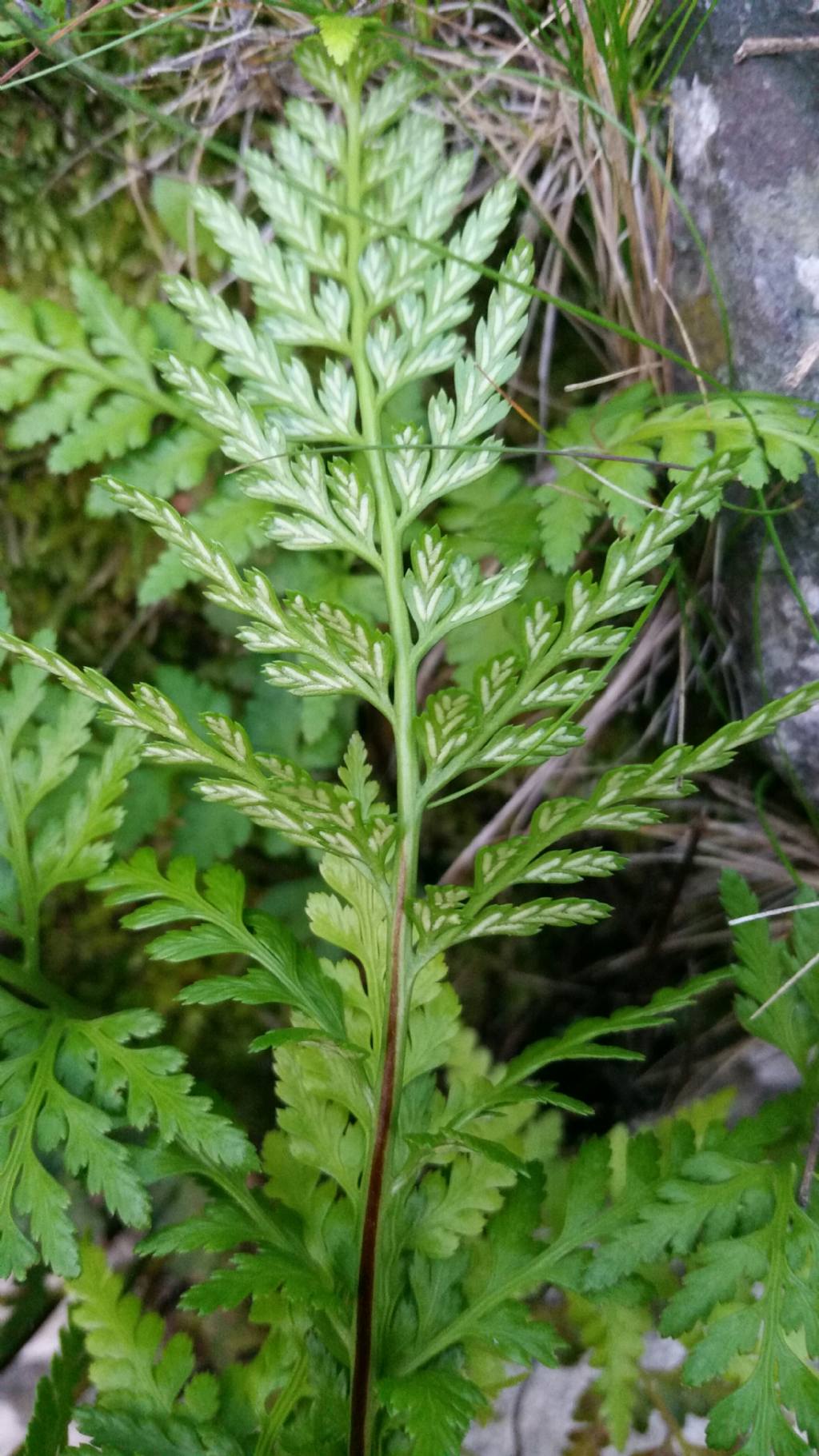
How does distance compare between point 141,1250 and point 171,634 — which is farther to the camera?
point 171,634

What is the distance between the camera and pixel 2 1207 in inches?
50.9

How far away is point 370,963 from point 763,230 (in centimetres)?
128

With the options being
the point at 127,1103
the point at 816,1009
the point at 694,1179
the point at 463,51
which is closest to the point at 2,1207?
the point at 127,1103

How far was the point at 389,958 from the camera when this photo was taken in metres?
1.21

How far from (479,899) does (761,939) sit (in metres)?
0.53

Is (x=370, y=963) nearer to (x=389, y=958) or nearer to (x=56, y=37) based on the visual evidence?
(x=389, y=958)

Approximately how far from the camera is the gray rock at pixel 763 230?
1.51m

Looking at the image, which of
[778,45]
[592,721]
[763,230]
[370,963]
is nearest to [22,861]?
[370,963]

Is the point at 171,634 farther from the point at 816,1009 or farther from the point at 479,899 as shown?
the point at 816,1009

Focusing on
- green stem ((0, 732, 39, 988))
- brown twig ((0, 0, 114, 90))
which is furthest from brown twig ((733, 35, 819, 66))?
green stem ((0, 732, 39, 988))

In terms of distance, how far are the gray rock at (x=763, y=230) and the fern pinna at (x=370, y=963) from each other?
0.26 m

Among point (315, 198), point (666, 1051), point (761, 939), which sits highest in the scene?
point (315, 198)

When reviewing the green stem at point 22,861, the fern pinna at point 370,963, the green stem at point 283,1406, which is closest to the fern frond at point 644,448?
the fern pinna at point 370,963

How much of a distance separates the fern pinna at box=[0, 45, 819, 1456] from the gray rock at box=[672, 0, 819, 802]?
0.26m
